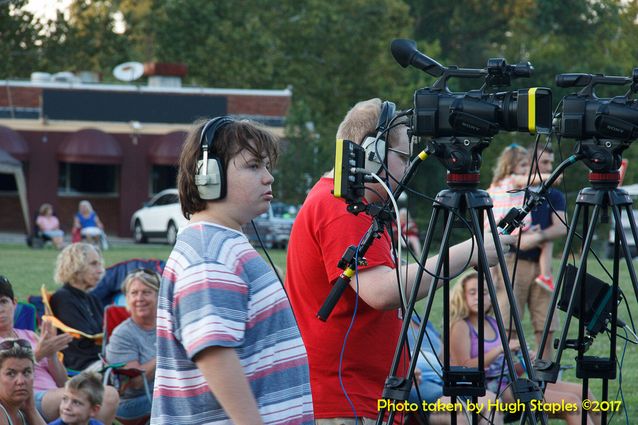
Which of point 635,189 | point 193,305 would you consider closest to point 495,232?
point 193,305

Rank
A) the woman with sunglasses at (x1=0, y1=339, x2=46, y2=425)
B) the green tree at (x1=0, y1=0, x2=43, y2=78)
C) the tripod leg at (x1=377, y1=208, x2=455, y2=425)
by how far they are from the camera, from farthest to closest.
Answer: the green tree at (x1=0, y1=0, x2=43, y2=78) < the woman with sunglasses at (x1=0, y1=339, x2=46, y2=425) < the tripod leg at (x1=377, y1=208, x2=455, y2=425)

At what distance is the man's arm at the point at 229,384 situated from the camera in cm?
295

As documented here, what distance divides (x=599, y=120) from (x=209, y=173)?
1.93 meters

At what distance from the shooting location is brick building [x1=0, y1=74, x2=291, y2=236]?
35.8 m

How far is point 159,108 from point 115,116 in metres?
1.47

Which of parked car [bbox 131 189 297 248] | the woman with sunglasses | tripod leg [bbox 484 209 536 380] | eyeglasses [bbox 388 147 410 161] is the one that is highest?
eyeglasses [bbox 388 147 410 161]

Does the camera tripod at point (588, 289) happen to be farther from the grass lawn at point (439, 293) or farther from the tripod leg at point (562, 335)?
the grass lawn at point (439, 293)

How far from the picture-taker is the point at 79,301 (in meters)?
8.64

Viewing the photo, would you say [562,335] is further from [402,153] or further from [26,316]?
[26,316]

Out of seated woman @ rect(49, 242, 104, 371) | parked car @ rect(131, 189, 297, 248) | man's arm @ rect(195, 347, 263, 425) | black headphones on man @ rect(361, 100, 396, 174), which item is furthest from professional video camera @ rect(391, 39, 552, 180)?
parked car @ rect(131, 189, 297, 248)

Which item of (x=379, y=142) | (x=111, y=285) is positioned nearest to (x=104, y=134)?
(x=111, y=285)

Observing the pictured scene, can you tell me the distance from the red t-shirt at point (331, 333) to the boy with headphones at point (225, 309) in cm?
72

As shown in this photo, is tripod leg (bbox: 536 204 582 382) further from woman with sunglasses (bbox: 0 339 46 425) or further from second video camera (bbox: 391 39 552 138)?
woman with sunglasses (bbox: 0 339 46 425)

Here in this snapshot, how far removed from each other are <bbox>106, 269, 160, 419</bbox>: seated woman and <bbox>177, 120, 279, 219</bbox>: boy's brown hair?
13.8 feet
